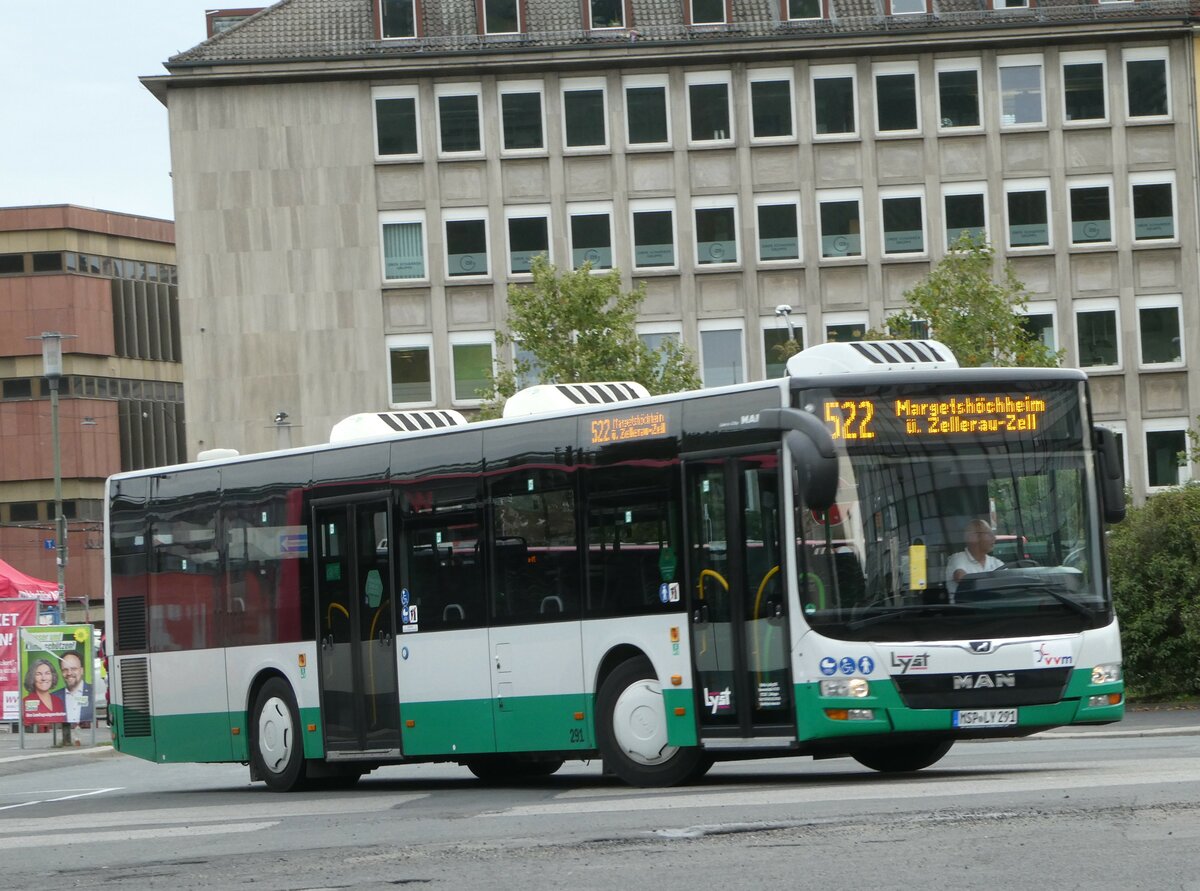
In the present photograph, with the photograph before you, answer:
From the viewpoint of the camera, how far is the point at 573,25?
59.4 meters

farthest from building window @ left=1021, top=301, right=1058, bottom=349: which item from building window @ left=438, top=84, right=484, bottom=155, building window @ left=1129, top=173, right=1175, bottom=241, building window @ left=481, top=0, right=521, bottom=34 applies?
building window @ left=481, top=0, right=521, bottom=34

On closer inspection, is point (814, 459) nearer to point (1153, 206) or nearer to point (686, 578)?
point (686, 578)

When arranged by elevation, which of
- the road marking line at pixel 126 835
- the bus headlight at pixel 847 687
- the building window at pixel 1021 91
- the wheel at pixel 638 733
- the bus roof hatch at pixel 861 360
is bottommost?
the road marking line at pixel 126 835

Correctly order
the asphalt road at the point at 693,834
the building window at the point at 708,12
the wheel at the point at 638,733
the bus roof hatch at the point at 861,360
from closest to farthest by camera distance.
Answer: the asphalt road at the point at 693,834 < the bus roof hatch at the point at 861,360 < the wheel at the point at 638,733 < the building window at the point at 708,12

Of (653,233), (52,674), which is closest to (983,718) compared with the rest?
(52,674)

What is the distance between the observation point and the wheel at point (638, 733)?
52.1 ft

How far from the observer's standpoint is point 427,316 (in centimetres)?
5884

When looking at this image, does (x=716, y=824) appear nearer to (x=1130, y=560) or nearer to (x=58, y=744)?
(x=1130, y=560)

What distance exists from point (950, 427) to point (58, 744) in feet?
85.0

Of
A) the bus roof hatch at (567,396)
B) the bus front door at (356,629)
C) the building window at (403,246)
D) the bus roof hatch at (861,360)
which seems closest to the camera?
the bus roof hatch at (861,360)

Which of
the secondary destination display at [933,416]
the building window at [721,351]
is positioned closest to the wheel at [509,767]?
the secondary destination display at [933,416]

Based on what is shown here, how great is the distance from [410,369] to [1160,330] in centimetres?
2071

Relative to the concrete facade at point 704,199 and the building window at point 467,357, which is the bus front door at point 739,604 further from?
the building window at point 467,357

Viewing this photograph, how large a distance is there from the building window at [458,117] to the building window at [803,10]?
29.5 feet
